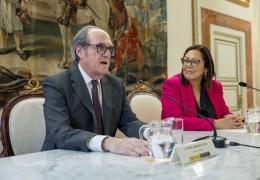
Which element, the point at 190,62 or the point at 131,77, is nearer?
the point at 190,62

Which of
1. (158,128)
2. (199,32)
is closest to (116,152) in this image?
(158,128)

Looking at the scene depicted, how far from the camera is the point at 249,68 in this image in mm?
5156

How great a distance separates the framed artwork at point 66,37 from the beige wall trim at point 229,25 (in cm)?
81

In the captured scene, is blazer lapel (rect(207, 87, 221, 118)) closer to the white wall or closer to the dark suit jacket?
the dark suit jacket

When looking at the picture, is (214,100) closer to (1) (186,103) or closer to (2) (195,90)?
(2) (195,90)

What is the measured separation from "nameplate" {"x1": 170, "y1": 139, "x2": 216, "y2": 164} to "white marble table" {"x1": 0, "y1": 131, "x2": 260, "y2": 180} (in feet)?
0.07

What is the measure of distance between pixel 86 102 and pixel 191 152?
722 millimetres

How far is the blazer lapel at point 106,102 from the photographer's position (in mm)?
1729

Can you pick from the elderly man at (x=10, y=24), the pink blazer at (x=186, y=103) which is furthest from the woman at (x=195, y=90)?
the elderly man at (x=10, y=24)

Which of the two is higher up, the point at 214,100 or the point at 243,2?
the point at 243,2

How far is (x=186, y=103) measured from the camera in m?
2.36

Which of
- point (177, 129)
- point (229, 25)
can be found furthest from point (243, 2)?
point (177, 129)

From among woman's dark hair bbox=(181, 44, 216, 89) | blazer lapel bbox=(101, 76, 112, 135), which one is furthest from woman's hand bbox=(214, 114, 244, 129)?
blazer lapel bbox=(101, 76, 112, 135)

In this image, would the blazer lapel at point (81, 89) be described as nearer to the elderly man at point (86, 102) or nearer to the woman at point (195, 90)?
the elderly man at point (86, 102)
